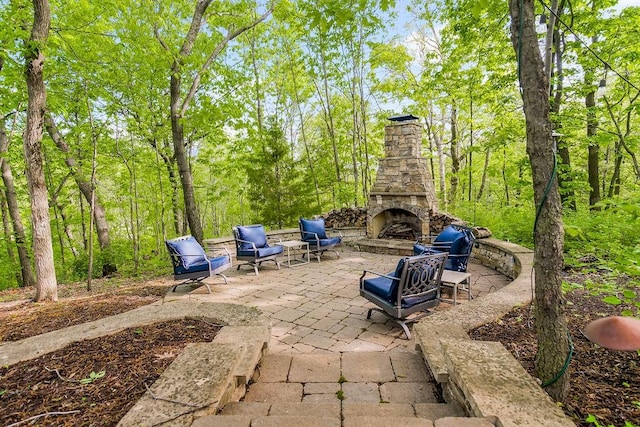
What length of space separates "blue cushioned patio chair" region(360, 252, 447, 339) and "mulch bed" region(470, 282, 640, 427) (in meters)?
0.78

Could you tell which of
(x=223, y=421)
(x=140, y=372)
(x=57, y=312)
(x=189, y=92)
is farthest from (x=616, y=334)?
(x=189, y=92)

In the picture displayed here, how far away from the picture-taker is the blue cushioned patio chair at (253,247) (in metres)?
5.73

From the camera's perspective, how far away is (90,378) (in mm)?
1855

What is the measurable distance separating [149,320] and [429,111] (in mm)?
11365

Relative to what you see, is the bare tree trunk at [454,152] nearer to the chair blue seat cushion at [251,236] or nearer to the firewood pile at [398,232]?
the firewood pile at [398,232]

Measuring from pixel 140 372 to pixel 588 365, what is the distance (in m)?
2.77

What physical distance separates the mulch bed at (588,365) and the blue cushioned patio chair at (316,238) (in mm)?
4075

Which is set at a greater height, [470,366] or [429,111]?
[429,111]

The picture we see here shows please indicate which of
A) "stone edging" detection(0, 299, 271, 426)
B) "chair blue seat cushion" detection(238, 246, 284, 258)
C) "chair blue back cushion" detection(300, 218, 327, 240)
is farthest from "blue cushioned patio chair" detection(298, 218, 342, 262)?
"stone edging" detection(0, 299, 271, 426)

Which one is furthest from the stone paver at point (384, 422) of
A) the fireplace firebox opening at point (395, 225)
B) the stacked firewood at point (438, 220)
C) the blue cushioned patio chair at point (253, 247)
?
the fireplace firebox opening at point (395, 225)

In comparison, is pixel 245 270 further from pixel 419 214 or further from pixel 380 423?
pixel 380 423

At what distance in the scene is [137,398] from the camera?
1618 millimetres

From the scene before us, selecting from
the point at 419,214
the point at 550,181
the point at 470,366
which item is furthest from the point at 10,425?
the point at 419,214

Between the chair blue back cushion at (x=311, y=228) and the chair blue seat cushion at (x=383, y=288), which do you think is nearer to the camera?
the chair blue seat cushion at (x=383, y=288)
